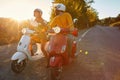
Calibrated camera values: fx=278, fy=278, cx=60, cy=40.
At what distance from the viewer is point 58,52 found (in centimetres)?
691

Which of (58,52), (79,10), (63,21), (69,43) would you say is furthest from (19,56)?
(79,10)

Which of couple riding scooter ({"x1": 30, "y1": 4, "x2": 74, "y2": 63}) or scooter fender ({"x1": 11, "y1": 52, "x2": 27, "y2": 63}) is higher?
couple riding scooter ({"x1": 30, "y1": 4, "x2": 74, "y2": 63})

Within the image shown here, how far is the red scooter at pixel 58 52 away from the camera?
6531 mm

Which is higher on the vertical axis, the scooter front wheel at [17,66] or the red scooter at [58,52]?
the red scooter at [58,52]

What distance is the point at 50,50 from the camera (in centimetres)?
700

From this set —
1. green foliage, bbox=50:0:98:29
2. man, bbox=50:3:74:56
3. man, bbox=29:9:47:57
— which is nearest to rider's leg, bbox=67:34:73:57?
man, bbox=50:3:74:56

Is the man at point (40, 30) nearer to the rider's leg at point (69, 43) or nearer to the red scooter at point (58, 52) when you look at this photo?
the rider's leg at point (69, 43)

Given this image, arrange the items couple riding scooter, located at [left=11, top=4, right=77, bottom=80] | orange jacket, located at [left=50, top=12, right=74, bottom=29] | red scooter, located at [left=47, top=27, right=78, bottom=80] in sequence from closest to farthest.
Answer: red scooter, located at [left=47, top=27, right=78, bottom=80] → couple riding scooter, located at [left=11, top=4, right=77, bottom=80] → orange jacket, located at [left=50, top=12, right=74, bottom=29]

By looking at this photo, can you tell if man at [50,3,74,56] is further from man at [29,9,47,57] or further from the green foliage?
the green foliage

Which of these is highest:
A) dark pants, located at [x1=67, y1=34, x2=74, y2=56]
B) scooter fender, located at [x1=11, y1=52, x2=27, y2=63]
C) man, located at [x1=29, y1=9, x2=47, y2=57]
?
man, located at [x1=29, y1=9, x2=47, y2=57]

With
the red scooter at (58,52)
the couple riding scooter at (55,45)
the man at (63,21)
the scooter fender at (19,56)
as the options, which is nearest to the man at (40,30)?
the couple riding scooter at (55,45)

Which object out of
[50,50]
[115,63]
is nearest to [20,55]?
[50,50]

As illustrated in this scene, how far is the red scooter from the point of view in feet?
21.4

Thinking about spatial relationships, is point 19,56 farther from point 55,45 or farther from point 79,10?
point 79,10
